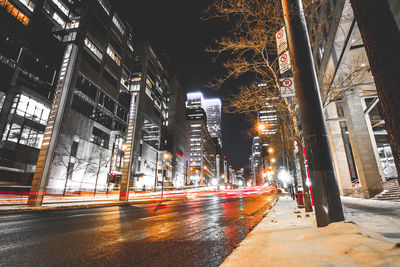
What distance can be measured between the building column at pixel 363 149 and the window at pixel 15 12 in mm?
45717

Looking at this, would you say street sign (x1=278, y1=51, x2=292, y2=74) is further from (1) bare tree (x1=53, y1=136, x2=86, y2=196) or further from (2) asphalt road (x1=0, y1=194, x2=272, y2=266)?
(1) bare tree (x1=53, y1=136, x2=86, y2=196)

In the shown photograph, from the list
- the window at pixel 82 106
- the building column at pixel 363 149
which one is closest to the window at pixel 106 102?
the window at pixel 82 106

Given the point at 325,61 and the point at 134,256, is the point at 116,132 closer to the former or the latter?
the point at 325,61

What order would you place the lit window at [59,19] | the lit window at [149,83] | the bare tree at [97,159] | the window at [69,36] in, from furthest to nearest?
the lit window at [149,83] → the window at [69,36] → the lit window at [59,19] → the bare tree at [97,159]

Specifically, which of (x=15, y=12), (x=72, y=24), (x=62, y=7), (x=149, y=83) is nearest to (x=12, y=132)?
(x=15, y=12)

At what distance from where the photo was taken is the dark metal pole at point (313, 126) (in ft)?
12.5

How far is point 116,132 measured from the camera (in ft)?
143

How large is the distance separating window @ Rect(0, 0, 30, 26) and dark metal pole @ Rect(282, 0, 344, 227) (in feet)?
135

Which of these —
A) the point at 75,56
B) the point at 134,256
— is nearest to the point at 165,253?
the point at 134,256

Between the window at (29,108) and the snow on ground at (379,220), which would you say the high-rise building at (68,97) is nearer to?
the window at (29,108)

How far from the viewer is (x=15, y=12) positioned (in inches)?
1159

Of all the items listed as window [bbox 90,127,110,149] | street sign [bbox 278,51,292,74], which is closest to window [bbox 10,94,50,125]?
window [bbox 90,127,110,149]

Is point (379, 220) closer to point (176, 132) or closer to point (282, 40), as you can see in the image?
point (282, 40)

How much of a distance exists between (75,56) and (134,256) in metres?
17.5
